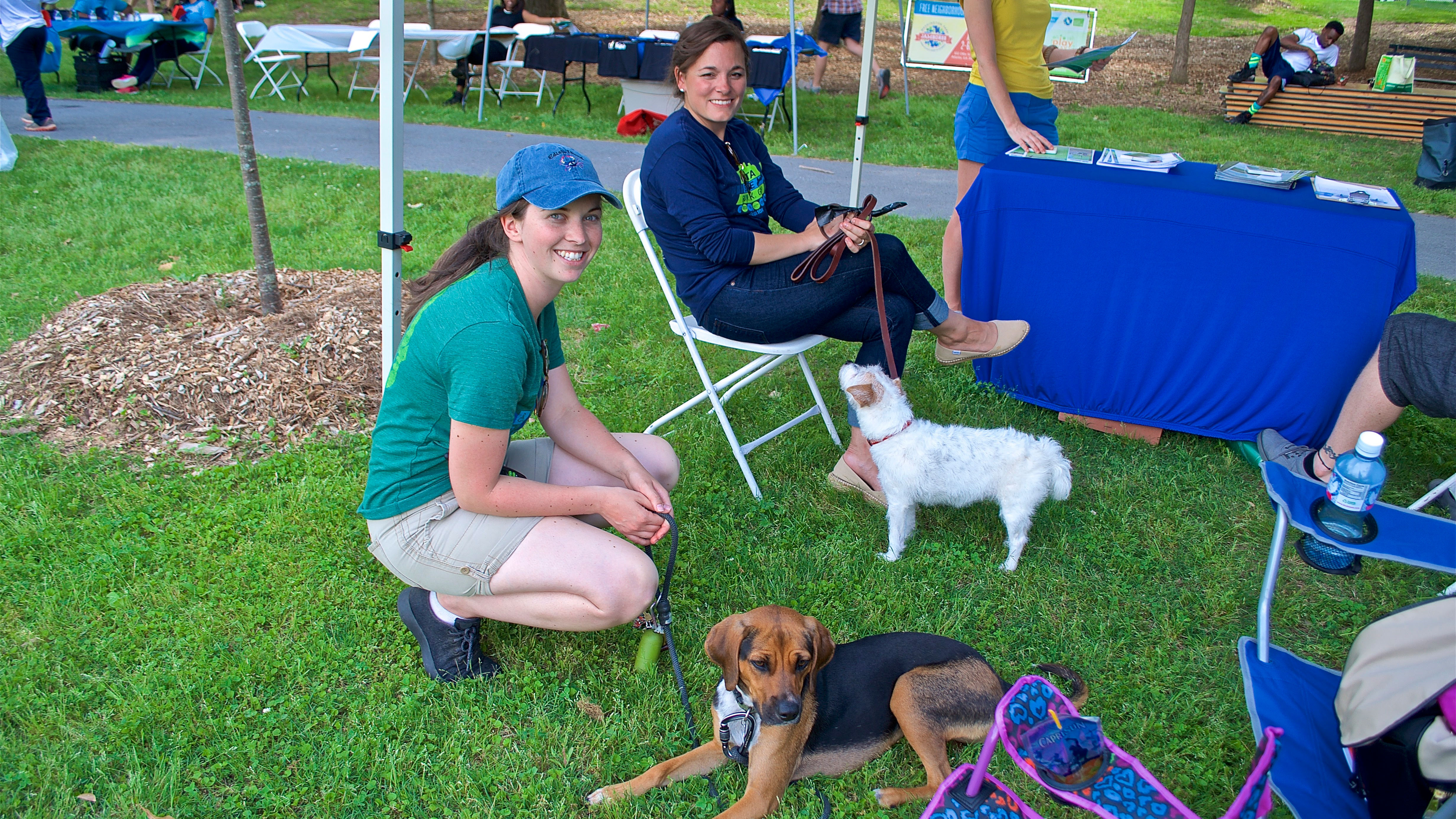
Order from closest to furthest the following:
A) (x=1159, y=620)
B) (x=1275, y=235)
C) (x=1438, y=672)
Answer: (x=1438, y=672) < (x=1159, y=620) < (x=1275, y=235)

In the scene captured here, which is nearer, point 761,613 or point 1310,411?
point 761,613

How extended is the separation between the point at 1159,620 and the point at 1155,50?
58.9ft

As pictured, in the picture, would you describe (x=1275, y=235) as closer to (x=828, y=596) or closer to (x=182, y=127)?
(x=828, y=596)

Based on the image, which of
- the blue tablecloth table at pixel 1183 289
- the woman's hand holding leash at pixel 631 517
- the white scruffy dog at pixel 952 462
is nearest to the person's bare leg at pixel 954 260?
the blue tablecloth table at pixel 1183 289

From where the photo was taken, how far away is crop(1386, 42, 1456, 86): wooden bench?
11930mm

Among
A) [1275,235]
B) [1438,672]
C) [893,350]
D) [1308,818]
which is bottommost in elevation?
[1308,818]

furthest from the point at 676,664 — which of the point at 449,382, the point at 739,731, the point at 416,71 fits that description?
the point at 416,71

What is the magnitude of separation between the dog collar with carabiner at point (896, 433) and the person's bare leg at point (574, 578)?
3.65ft

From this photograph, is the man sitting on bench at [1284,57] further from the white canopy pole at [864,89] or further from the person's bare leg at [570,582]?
the person's bare leg at [570,582]

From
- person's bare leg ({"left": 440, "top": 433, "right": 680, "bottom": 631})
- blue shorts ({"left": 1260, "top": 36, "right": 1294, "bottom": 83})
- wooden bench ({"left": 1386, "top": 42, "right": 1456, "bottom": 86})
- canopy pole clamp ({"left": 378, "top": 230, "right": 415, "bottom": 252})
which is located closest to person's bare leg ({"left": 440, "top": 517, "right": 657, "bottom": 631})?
person's bare leg ({"left": 440, "top": 433, "right": 680, "bottom": 631})

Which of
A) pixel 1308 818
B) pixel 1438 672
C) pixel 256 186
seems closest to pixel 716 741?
pixel 1308 818

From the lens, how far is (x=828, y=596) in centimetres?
309

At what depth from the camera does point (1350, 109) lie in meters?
10.9

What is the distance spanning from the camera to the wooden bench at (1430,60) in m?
11.9
